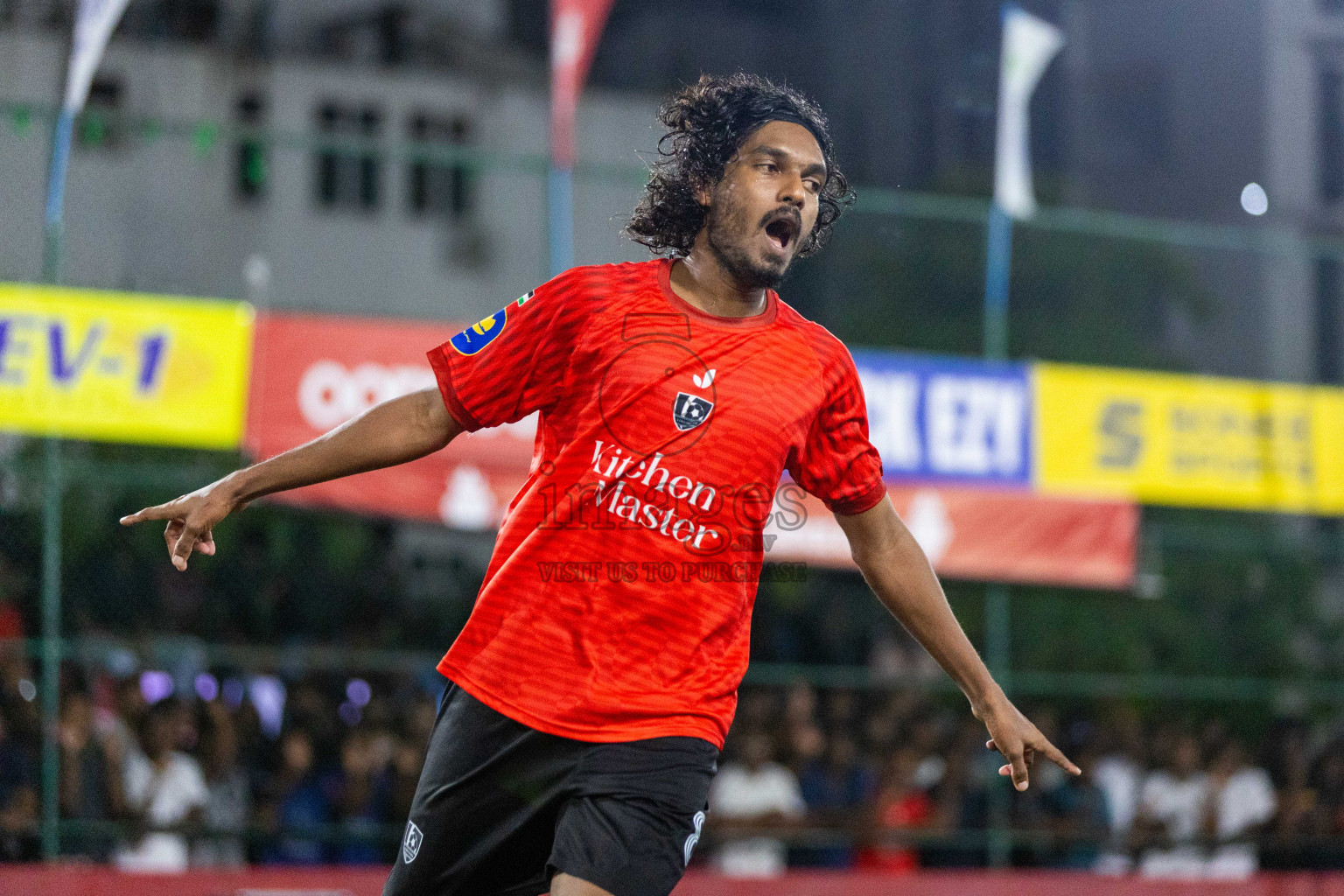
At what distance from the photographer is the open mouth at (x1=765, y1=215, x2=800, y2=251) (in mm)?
3184

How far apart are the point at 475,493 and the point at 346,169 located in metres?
13.3

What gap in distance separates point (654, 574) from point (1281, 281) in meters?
19.5

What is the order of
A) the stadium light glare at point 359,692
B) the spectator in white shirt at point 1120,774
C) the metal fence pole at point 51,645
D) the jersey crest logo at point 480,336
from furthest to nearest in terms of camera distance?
the spectator in white shirt at point 1120,774, the stadium light glare at point 359,692, the metal fence pole at point 51,645, the jersey crest logo at point 480,336

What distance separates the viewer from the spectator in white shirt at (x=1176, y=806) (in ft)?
28.5

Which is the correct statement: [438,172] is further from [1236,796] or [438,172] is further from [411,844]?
[411,844]

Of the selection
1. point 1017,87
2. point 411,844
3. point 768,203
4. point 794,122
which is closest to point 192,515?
point 411,844

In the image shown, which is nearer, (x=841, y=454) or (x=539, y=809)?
(x=539, y=809)

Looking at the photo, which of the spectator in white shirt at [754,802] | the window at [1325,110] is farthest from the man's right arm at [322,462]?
the window at [1325,110]

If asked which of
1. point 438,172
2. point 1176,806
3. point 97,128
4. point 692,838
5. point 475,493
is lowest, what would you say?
point 1176,806

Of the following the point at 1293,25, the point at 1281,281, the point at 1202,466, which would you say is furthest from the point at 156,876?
the point at 1293,25

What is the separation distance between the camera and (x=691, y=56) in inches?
1120

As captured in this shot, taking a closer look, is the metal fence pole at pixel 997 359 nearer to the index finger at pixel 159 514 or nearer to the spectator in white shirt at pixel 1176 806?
the spectator in white shirt at pixel 1176 806

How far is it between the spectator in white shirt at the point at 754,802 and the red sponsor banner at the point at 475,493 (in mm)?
1031

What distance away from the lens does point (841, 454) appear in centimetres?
328
